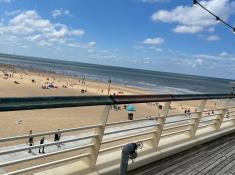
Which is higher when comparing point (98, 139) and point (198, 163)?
point (98, 139)

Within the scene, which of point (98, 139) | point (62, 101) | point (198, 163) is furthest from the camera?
point (198, 163)

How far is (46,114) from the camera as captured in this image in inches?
1297

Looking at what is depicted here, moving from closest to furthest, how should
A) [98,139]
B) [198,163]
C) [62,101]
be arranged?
[62,101]
[98,139]
[198,163]

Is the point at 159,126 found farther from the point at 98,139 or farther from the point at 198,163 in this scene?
the point at 98,139

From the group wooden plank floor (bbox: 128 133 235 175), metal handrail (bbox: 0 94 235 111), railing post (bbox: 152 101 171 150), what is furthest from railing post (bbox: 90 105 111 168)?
railing post (bbox: 152 101 171 150)

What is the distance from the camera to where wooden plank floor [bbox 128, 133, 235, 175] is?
5.43 metres

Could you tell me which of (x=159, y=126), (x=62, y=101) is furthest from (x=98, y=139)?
(x=159, y=126)

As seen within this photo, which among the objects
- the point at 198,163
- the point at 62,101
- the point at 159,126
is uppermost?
the point at 62,101

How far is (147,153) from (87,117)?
28.5m

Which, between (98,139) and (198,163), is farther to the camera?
(198,163)

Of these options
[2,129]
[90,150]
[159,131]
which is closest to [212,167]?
[159,131]

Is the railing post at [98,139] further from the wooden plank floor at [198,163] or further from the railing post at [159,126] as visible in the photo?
the railing post at [159,126]

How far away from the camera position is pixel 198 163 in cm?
606

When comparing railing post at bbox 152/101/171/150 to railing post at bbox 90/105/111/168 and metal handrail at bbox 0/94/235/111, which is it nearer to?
metal handrail at bbox 0/94/235/111
